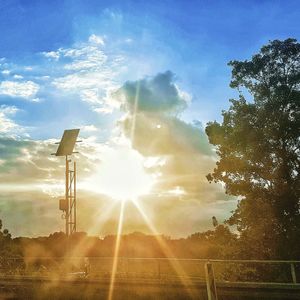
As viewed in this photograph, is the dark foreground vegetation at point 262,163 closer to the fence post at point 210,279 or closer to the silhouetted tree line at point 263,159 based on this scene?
the silhouetted tree line at point 263,159

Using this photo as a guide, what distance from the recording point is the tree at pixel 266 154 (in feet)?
96.5

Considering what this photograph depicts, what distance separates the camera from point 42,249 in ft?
214

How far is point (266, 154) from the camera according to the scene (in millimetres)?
30516

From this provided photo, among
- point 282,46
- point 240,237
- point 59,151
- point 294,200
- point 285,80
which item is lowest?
point 240,237

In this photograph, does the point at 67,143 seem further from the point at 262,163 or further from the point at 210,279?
the point at 210,279

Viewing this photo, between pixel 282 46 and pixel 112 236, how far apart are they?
2228 inches

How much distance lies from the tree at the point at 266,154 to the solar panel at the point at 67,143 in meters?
11.2

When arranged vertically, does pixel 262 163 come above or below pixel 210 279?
above

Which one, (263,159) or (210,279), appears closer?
(210,279)

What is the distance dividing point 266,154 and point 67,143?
14.4 metres

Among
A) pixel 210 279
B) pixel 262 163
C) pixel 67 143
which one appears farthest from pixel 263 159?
pixel 210 279

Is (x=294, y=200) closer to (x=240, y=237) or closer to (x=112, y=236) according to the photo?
(x=240, y=237)

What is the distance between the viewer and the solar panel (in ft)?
93.4

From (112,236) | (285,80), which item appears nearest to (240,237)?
(285,80)
